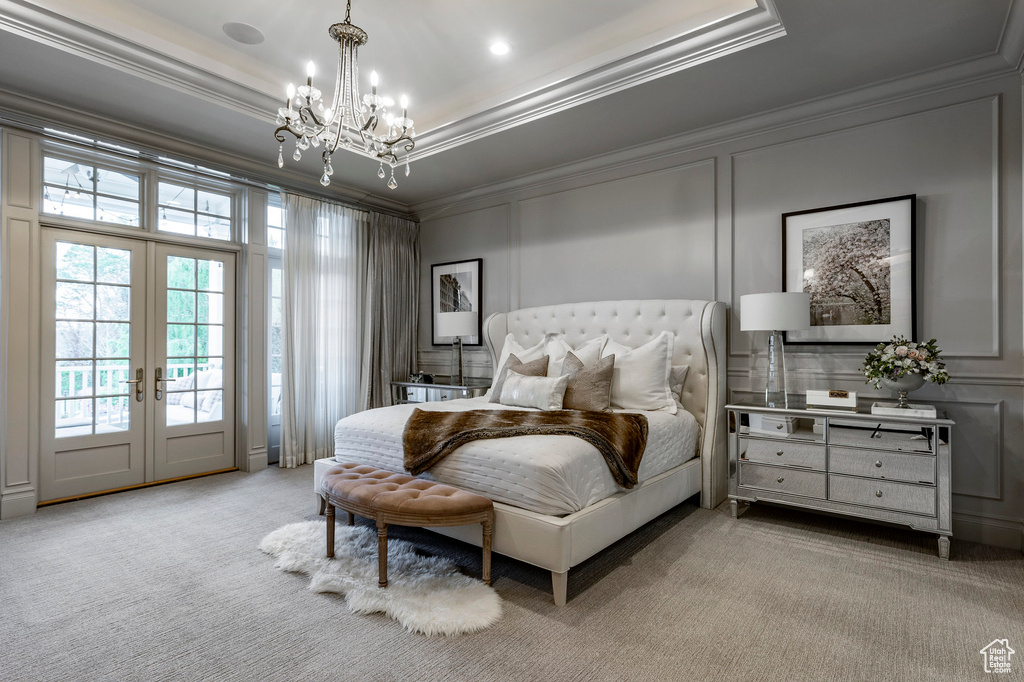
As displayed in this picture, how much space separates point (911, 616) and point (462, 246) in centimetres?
463

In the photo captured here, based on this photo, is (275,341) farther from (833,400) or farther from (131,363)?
(833,400)

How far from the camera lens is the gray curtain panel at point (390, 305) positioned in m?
5.52

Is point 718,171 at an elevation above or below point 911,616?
above

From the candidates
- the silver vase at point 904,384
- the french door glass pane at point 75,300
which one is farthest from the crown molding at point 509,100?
the silver vase at point 904,384

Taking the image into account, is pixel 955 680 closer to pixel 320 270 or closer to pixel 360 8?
pixel 360 8

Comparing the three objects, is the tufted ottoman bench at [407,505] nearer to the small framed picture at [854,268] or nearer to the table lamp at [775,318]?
the table lamp at [775,318]

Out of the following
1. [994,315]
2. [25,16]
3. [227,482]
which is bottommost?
[227,482]

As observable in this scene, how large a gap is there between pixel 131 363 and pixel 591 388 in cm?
353

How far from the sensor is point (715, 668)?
1823 millimetres

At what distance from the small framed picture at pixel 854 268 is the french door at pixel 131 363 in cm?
460

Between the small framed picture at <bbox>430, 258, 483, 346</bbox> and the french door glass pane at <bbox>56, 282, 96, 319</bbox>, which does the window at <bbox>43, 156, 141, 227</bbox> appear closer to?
the french door glass pane at <bbox>56, 282, 96, 319</bbox>

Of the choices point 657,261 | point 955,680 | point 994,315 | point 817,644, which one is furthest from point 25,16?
point 994,315

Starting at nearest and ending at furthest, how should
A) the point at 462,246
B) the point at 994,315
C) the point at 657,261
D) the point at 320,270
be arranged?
the point at 994,315, the point at 657,261, the point at 320,270, the point at 462,246

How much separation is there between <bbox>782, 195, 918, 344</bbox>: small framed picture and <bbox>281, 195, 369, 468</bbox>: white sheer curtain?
394cm
